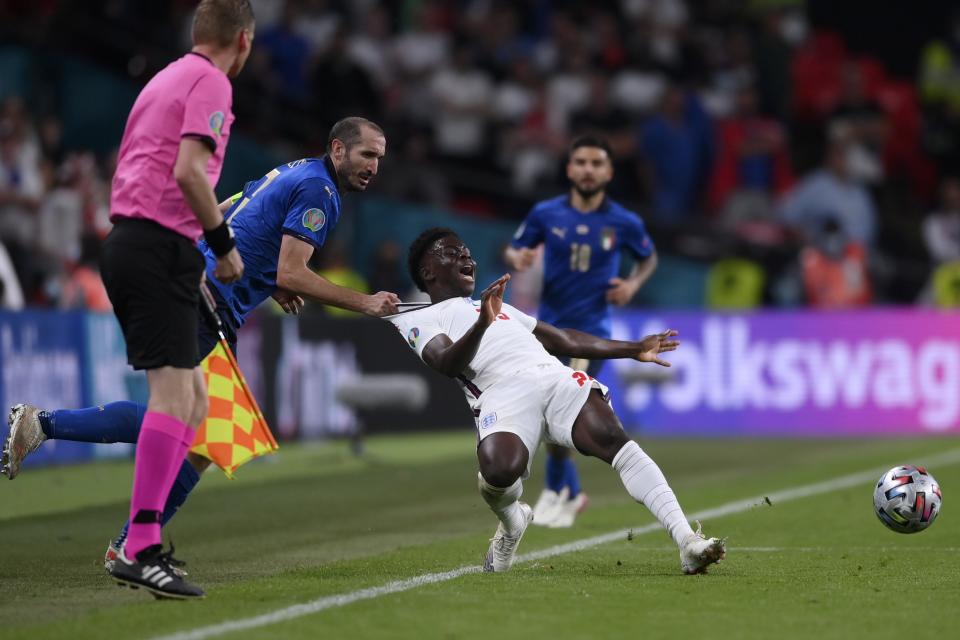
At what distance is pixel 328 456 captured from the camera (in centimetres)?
1652

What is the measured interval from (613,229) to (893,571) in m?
4.09

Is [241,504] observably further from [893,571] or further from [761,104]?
[761,104]

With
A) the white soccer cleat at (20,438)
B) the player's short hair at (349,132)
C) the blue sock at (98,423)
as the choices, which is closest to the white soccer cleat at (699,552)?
the player's short hair at (349,132)

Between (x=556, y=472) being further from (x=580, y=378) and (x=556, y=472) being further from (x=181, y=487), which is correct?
(x=181, y=487)

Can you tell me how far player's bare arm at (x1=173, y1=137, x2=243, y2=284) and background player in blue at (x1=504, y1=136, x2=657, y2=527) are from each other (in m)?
4.45

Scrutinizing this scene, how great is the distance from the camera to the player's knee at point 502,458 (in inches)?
285

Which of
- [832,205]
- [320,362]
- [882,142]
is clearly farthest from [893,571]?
[882,142]

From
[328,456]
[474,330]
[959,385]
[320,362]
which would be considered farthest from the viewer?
[959,385]

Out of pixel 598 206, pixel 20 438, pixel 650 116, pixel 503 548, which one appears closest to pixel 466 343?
pixel 503 548

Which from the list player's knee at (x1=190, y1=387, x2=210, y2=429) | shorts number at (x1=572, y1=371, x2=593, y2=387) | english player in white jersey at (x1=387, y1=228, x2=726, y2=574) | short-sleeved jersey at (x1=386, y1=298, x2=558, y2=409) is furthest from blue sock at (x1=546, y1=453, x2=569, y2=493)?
player's knee at (x1=190, y1=387, x2=210, y2=429)

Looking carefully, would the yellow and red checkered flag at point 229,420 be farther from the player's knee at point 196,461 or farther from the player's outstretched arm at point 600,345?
the player's outstretched arm at point 600,345

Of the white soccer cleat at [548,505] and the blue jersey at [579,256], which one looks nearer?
the white soccer cleat at [548,505]

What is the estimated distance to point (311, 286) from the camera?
760 cm

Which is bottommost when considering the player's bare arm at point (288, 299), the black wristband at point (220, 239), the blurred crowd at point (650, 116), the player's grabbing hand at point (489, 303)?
the player's grabbing hand at point (489, 303)
